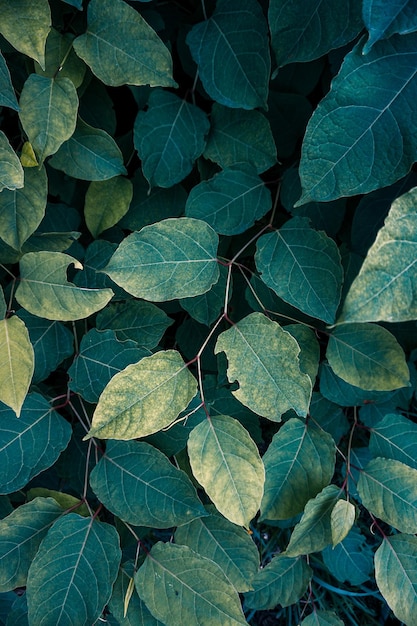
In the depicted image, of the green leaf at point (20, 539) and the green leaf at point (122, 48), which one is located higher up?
the green leaf at point (122, 48)

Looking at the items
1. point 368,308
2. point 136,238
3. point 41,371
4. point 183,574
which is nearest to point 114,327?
point 41,371

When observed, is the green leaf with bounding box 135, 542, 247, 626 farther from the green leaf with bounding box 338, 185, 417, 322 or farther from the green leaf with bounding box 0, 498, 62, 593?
→ the green leaf with bounding box 338, 185, 417, 322

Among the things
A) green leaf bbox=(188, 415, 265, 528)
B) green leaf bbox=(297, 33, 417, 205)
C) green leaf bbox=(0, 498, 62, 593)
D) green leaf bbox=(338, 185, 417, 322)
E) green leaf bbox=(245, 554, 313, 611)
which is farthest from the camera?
green leaf bbox=(245, 554, 313, 611)

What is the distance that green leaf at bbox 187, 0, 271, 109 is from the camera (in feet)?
3.03

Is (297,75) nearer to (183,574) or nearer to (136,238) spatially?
(136,238)

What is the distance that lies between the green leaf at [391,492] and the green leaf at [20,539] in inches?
23.2

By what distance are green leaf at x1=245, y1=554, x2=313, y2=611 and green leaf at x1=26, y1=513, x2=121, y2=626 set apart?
1.20 feet

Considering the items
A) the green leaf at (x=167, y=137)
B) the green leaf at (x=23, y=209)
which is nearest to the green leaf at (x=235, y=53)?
the green leaf at (x=167, y=137)

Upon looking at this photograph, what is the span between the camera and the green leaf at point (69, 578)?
2.96 feet

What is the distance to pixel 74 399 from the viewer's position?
1214 millimetres

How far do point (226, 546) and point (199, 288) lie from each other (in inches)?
20.9

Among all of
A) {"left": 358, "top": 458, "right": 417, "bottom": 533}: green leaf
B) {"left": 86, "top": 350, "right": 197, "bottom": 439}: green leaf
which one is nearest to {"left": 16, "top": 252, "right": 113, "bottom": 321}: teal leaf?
{"left": 86, "top": 350, "right": 197, "bottom": 439}: green leaf

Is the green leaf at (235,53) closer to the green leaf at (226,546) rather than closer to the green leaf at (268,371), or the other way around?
the green leaf at (268,371)

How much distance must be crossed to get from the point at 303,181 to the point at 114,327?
0.49m
